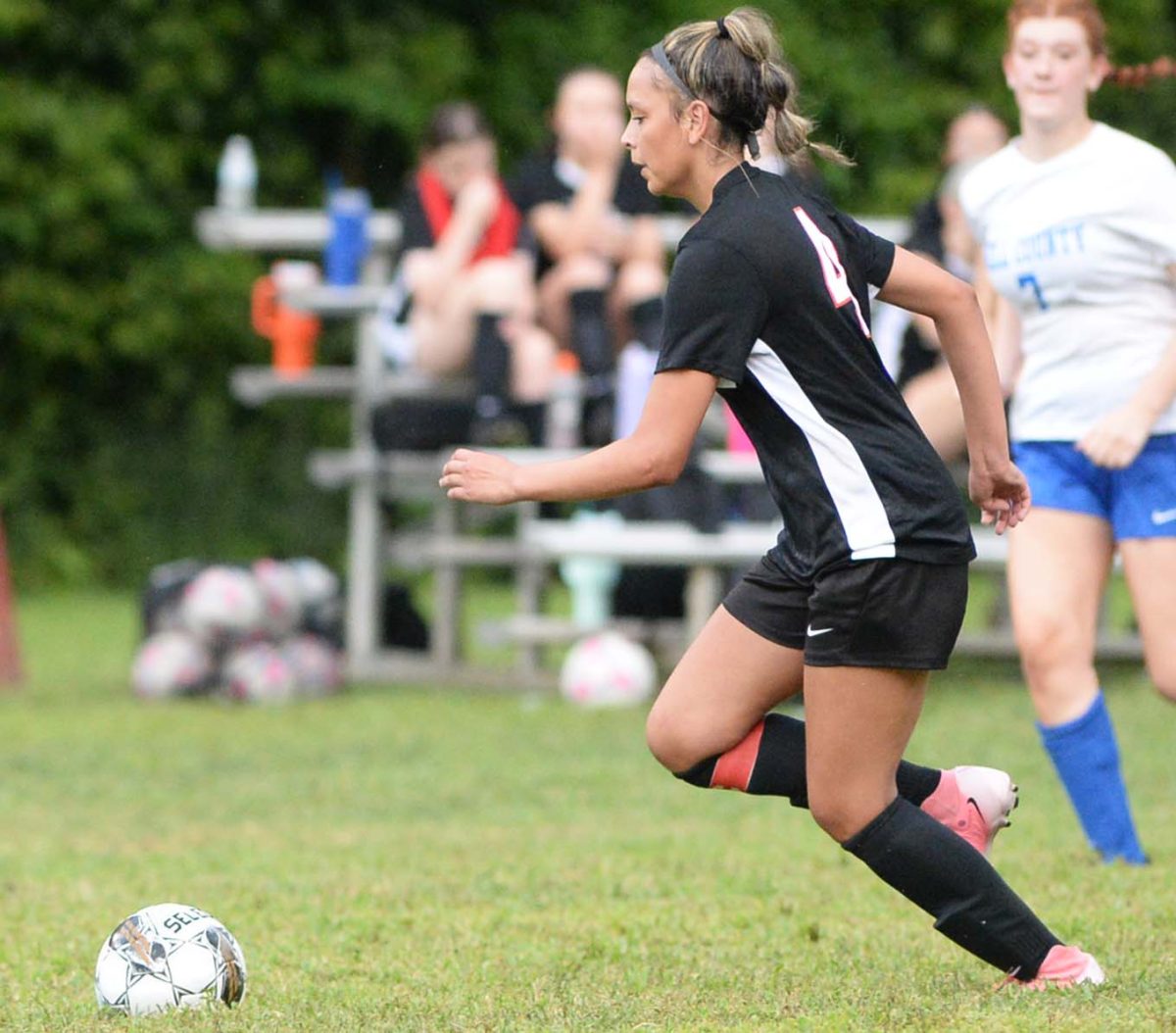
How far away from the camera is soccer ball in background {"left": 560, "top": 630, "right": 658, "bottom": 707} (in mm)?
9695

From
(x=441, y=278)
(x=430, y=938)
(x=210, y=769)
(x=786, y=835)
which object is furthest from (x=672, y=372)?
(x=441, y=278)

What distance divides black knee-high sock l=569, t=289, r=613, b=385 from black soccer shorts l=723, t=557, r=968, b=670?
641 cm

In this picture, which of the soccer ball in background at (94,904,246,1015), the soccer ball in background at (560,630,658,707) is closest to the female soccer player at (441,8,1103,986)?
the soccer ball in background at (94,904,246,1015)

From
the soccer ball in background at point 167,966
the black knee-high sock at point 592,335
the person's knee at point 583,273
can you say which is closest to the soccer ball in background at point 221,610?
the black knee-high sock at point 592,335

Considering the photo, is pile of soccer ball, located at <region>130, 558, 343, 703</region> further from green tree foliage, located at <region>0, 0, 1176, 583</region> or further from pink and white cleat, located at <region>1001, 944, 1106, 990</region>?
pink and white cleat, located at <region>1001, 944, 1106, 990</region>

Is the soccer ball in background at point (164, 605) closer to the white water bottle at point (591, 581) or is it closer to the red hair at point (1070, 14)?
the white water bottle at point (591, 581)

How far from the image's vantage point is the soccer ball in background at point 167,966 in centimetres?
400

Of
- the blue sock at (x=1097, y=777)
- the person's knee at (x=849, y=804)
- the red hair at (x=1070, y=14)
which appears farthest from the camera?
the blue sock at (x=1097, y=777)

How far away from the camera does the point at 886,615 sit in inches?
147

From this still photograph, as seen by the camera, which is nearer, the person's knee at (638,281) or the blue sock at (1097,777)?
the blue sock at (1097,777)

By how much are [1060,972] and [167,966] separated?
165cm

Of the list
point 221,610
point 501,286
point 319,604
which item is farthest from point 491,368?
point 221,610

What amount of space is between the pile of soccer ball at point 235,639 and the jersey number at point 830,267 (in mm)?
6929

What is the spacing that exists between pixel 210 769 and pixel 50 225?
9.84 m
